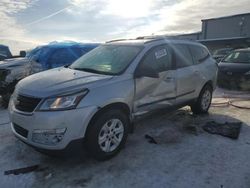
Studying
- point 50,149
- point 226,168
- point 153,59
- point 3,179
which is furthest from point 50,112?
point 226,168

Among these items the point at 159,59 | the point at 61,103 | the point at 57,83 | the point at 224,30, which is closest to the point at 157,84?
the point at 159,59

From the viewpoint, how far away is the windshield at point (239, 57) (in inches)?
422

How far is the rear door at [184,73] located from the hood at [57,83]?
1820 millimetres

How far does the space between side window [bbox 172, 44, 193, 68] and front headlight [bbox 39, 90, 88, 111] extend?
252 centimetres

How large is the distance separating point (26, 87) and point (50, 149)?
3.38 ft

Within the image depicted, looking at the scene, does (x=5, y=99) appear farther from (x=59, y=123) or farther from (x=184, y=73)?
(x=184, y=73)

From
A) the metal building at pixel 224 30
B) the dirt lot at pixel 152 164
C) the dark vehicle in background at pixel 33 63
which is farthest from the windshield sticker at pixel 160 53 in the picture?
the metal building at pixel 224 30

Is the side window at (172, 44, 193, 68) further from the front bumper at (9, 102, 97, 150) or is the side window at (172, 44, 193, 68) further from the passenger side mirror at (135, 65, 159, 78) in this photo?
the front bumper at (9, 102, 97, 150)

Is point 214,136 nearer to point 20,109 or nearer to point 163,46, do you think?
point 163,46

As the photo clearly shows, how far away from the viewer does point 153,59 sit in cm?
489

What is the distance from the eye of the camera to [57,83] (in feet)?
13.0

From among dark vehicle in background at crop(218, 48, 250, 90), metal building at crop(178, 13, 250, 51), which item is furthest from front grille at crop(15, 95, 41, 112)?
metal building at crop(178, 13, 250, 51)

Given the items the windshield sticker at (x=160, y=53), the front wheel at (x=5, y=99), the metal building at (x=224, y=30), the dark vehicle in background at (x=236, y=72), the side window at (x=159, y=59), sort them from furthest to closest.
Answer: the metal building at (x=224, y=30) < the dark vehicle in background at (x=236, y=72) < the front wheel at (x=5, y=99) < the windshield sticker at (x=160, y=53) < the side window at (x=159, y=59)

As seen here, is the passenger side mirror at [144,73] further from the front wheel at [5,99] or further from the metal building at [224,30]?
the metal building at [224,30]
